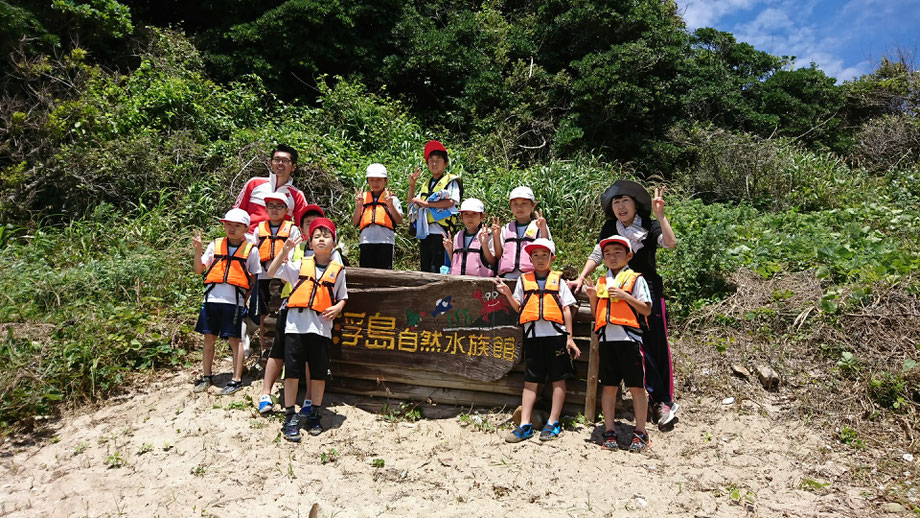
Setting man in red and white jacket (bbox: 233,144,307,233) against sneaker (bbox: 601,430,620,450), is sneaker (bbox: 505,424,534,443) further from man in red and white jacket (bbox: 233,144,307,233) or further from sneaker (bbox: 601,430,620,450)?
man in red and white jacket (bbox: 233,144,307,233)

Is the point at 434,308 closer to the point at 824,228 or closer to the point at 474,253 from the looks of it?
the point at 474,253

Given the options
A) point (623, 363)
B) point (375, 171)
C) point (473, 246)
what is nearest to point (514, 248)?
point (473, 246)

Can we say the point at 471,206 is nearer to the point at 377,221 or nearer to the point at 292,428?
the point at 377,221

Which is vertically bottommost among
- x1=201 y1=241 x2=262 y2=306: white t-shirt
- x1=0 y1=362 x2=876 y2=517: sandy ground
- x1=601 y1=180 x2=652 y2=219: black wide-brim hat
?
x1=0 y1=362 x2=876 y2=517: sandy ground

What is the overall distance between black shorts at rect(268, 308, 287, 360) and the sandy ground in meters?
0.51

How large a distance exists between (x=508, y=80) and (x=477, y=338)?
8.22m

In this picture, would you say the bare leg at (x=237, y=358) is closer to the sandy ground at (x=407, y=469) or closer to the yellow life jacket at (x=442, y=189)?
the sandy ground at (x=407, y=469)

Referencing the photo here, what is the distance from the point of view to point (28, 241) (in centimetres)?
787

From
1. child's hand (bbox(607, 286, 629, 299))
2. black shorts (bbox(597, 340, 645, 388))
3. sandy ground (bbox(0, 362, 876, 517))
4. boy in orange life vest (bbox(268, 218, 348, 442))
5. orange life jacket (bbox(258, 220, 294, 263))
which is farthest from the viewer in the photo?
orange life jacket (bbox(258, 220, 294, 263))

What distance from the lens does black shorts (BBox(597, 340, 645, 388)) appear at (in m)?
4.27

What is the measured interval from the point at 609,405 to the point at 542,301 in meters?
0.91

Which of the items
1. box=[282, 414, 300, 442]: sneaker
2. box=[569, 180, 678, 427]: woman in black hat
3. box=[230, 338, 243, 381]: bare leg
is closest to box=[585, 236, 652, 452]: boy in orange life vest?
box=[569, 180, 678, 427]: woman in black hat

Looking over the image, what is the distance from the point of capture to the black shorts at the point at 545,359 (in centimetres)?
450

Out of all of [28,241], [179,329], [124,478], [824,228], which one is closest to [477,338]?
[124,478]
